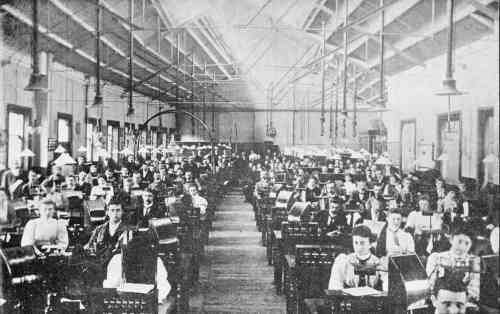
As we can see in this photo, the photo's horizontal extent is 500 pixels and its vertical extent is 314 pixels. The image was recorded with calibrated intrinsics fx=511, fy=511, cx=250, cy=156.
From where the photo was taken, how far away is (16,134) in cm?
970

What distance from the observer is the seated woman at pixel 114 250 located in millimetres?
4176

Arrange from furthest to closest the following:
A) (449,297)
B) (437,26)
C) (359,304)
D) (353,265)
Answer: (437,26) < (353,265) < (359,304) < (449,297)

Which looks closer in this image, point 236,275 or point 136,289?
point 136,289

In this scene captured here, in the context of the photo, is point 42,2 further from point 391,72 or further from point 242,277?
point 391,72

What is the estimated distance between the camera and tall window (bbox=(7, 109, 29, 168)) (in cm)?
921

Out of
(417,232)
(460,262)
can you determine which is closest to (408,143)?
(417,232)

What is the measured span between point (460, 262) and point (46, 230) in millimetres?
3789

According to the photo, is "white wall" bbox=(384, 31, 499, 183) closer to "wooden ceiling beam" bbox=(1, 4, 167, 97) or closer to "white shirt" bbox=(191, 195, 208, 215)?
"white shirt" bbox=(191, 195, 208, 215)

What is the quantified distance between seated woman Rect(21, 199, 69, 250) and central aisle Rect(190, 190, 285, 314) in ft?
5.48

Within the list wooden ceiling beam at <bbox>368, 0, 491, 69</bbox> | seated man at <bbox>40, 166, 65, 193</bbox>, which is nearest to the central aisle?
seated man at <bbox>40, 166, 65, 193</bbox>

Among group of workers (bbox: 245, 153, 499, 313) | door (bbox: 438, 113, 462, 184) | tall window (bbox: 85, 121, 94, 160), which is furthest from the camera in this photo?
tall window (bbox: 85, 121, 94, 160)

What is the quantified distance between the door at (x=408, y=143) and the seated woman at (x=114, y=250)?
12.5m

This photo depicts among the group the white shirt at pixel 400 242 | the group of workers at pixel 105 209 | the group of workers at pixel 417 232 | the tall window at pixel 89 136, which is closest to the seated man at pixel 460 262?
the group of workers at pixel 417 232

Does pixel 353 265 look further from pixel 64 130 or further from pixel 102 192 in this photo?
pixel 64 130
